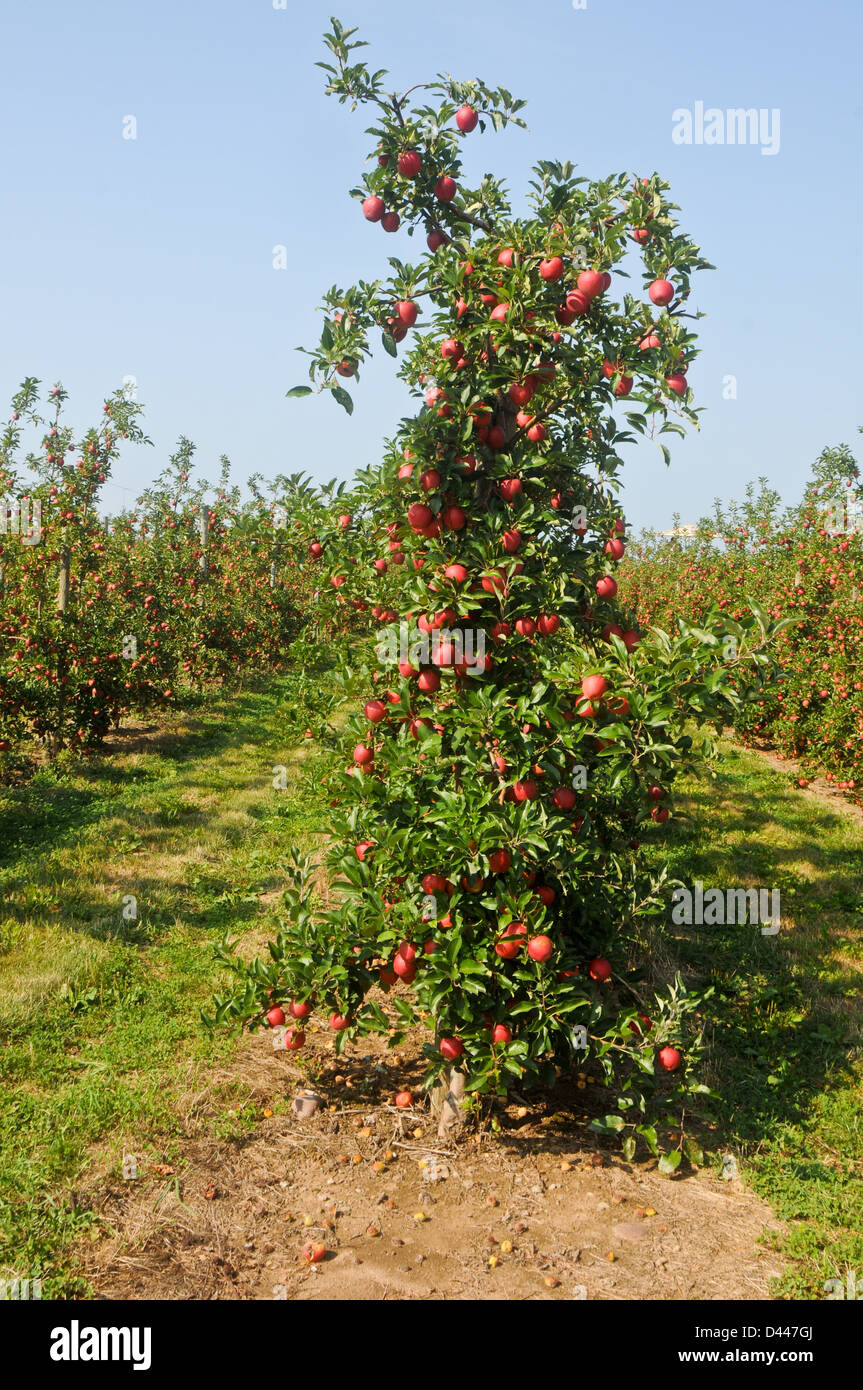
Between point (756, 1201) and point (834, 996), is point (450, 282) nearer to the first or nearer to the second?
point (756, 1201)

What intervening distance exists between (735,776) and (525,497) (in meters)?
7.14

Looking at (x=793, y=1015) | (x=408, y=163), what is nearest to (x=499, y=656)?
(x=408, y=163)

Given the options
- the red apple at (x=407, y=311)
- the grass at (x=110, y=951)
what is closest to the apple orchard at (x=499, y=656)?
the red apple at (x=407, y=311)

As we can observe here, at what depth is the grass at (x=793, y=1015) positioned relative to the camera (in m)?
3.79

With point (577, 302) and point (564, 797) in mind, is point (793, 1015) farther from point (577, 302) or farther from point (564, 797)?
point (577, 302)

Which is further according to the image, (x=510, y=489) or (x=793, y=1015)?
(x=793, y=1015)

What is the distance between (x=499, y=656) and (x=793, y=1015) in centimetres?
300

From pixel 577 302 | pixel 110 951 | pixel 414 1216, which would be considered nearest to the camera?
pixel 414 1216

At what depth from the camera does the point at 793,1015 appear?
5301 mm

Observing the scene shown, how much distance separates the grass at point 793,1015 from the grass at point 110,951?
2.50m

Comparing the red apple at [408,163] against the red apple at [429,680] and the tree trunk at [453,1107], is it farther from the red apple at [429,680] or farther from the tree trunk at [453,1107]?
the tree trunk at [453,1107]

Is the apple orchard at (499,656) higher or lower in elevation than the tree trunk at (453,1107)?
higher

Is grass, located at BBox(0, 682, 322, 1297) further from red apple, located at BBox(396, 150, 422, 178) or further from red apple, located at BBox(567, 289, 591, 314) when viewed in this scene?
red apple, located at BBox(396, 150, 422, 178)

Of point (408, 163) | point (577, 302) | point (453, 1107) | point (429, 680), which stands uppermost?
point (408, 163)
